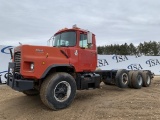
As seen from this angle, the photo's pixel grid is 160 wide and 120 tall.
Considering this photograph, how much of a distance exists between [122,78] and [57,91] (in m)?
4.84

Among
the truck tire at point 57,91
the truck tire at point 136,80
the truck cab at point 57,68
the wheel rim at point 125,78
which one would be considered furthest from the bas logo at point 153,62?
the truck tire at point 57,91

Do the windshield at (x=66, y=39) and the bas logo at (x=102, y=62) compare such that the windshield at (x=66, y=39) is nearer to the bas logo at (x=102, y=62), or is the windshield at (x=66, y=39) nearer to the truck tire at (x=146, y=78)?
Result: the truck tire at (x=146, y=78)

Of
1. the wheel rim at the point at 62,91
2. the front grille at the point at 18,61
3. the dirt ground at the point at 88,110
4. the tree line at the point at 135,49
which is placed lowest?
the dirt ground at the point at 88,110

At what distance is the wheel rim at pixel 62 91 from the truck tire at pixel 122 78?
13.4ft

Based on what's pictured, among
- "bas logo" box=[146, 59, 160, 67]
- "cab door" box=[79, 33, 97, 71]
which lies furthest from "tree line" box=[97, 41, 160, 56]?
"cab door" box=[79, 33, 97, 71]

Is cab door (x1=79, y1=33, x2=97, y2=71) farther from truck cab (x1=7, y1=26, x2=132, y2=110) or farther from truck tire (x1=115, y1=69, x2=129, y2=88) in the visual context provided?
truck tire (x1=115, y1=69, x2=129, y2=88)

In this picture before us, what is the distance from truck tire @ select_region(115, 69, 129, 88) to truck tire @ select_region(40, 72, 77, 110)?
153 inches

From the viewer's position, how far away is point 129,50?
68562mm

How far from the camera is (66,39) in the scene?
347 inches

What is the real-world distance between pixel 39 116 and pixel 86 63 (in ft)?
9.66

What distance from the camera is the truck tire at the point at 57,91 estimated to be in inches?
286

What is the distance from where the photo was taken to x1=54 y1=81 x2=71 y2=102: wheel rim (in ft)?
25.0

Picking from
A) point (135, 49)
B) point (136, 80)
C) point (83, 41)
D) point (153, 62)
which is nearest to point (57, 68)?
point (83, 41)

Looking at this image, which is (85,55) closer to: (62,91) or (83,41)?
(83,41)
